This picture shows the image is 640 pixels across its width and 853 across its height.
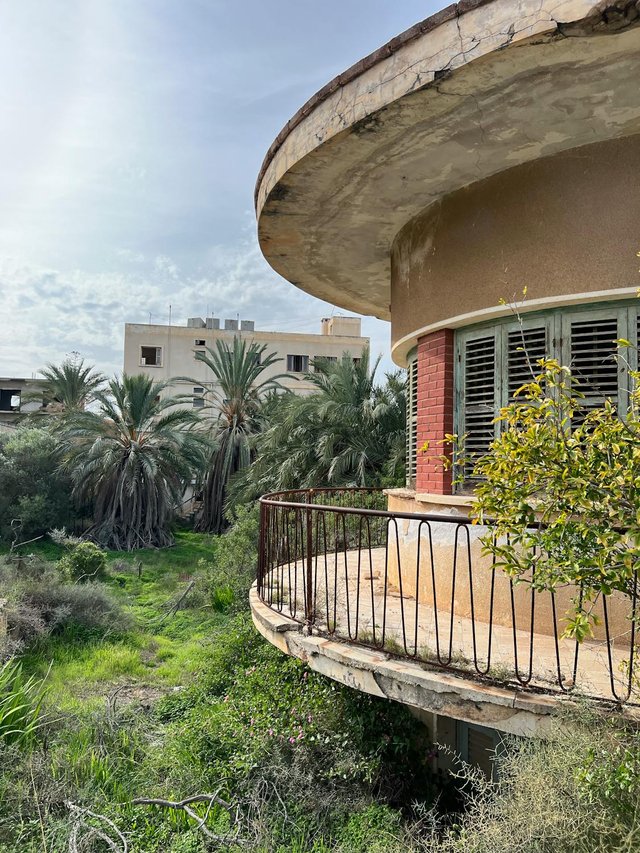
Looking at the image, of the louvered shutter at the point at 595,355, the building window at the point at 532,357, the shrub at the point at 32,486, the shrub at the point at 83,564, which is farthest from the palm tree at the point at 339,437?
the louvered shutter at the point at 595,355

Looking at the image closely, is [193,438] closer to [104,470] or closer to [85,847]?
[104,470]

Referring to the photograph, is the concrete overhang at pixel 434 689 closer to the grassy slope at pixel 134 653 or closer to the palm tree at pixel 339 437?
the grassy slope at pixel 134 653

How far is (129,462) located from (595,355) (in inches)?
788

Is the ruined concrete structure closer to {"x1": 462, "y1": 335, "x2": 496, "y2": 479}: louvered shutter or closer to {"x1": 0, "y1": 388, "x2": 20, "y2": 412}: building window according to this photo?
{"x1": 462, "y1": 335, "x2": 496, "y2": 479}: louvered shutter

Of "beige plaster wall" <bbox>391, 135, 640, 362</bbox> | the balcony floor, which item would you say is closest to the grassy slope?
the balcony floor

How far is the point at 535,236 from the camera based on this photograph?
5094 millimetres

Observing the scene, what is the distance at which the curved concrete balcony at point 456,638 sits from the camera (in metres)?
3.67

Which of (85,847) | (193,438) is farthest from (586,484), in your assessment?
(193,438)

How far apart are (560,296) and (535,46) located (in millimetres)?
1831

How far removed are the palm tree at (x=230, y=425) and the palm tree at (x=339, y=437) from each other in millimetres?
5666

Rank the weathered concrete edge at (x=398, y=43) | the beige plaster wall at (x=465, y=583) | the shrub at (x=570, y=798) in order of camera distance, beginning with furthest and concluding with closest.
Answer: the beige plaster wall at (x=465, y=583), the weathered concrete edge at (x=398, y=43), the shrub at (x=570, y=798)

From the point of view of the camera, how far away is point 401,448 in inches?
599

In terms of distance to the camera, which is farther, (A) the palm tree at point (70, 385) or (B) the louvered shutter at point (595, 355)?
(A) the palm tree at point (70, 385)

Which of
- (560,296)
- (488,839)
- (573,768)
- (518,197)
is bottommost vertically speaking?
(488,839)
